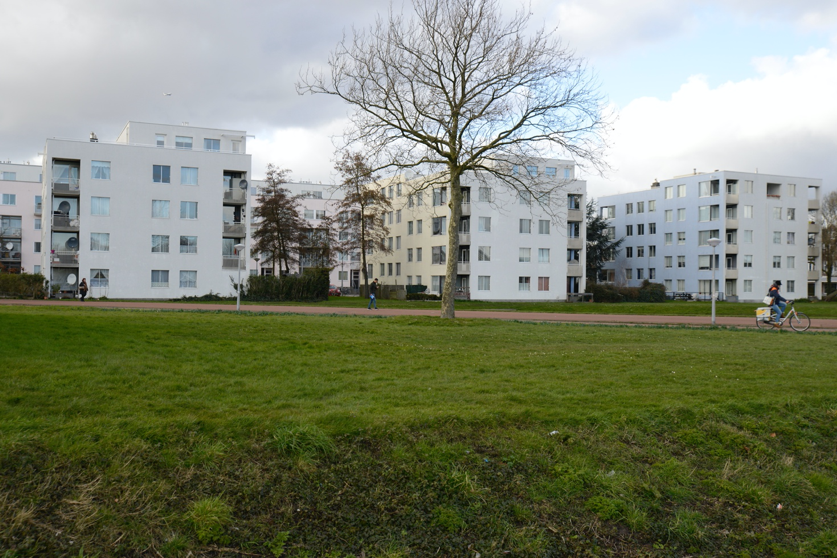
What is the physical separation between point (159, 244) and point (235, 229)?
6.45 meters

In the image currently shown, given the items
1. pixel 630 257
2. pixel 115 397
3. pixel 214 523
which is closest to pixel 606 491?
pixel 214 523

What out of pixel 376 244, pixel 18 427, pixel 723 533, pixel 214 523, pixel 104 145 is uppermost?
pixel 104 145

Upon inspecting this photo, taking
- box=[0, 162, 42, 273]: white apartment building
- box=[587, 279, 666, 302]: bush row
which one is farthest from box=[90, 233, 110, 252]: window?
box=[587, 279, 666, 302]: bush row

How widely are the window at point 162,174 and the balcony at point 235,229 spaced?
19.5 ft

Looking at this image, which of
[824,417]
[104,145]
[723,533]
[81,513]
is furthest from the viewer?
[104,145]

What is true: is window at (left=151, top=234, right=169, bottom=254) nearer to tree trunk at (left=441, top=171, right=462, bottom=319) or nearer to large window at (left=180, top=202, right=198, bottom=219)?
large window at (left=180, top=202, right=198, bottom=219)

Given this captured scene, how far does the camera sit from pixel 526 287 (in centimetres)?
6581

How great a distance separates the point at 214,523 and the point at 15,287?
1731 inches

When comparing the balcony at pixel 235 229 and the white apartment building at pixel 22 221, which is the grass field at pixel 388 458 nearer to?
the balcony at pixel 235 229

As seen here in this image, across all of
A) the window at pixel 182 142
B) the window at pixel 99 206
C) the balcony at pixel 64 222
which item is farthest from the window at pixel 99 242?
the window at pixel 182 142

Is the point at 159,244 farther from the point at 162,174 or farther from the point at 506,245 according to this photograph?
the point at 506,245

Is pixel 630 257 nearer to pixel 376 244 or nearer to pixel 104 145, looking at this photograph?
pixel 376 244

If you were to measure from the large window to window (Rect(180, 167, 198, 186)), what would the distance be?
1.67m

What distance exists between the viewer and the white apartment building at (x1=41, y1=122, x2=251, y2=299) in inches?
2068
